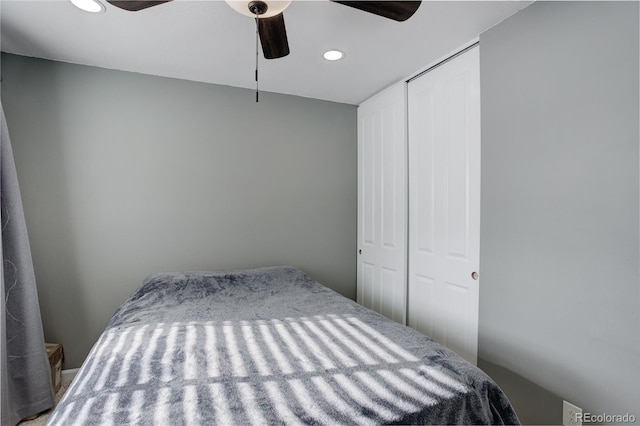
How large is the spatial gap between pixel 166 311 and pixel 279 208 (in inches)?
53.5

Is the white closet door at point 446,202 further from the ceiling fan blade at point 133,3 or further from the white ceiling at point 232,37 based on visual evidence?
the ceiling fan blade at point 133,3

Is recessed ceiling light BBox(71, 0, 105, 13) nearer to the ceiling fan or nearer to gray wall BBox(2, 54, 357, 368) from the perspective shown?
the ceiling fan

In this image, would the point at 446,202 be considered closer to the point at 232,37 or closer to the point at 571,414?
the point at 571,414

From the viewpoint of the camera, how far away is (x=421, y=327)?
244 cm

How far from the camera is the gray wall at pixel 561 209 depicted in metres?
→ 1.31

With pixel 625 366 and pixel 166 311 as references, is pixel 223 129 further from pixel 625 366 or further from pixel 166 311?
pixel 625 366

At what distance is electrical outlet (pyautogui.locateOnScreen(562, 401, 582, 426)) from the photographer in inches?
56.4

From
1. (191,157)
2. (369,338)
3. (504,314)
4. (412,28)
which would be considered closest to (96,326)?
(191,157)

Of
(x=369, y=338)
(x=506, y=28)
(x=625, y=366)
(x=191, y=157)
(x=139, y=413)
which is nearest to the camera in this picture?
(x=139, y=413)

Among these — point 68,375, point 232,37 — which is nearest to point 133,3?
point 232,37

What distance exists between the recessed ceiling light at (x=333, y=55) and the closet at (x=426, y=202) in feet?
2.14

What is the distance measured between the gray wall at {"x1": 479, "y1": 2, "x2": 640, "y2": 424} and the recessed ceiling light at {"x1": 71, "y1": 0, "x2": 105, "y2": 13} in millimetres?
2152

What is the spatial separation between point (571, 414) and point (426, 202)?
4.63ft

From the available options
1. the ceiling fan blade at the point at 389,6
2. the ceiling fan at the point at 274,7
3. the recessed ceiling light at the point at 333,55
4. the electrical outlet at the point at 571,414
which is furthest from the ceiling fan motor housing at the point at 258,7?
the electrical outlet at the point at 571,414
